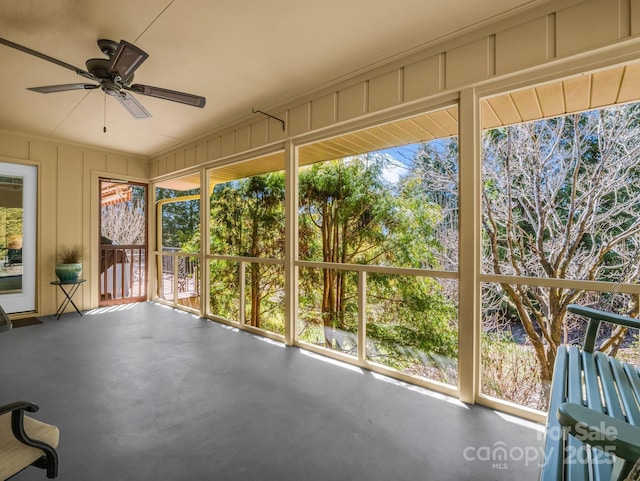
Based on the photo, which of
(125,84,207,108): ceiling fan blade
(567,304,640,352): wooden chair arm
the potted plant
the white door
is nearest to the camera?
(567,304,640,352): wooden chair arm

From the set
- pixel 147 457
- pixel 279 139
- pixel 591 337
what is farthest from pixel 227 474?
pixel 279 139

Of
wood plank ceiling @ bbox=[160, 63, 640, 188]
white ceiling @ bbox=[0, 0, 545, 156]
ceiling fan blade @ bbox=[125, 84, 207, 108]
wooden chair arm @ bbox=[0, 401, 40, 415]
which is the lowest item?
wooden chair arm @ bbox=[0, 401, 40, 415]

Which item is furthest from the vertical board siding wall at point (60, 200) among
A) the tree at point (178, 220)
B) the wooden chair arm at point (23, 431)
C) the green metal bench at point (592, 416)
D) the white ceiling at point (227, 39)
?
the green metal bench at point (592, 416)

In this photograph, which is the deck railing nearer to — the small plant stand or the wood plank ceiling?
the small plant stand

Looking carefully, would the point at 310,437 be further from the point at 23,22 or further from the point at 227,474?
the point at 23,22

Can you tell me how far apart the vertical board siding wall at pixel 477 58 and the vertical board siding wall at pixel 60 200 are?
3.68m

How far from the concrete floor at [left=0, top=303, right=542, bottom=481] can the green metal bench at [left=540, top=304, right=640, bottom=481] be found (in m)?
0.69

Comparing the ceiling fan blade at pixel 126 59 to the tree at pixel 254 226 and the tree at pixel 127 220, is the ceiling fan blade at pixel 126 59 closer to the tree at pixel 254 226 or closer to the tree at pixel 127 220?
the tree at pixel 254 226

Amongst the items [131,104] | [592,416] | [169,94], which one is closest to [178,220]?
[131,104]

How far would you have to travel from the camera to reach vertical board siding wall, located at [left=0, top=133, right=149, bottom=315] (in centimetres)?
464

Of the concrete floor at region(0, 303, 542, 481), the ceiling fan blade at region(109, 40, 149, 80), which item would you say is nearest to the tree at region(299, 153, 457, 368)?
the concrete floor at region(0, 303, 542, 481)

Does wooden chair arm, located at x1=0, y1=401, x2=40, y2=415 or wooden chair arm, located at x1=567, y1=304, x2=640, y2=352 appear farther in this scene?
wooden chair arm, located at x1=567, y1=304, x2=640, y2=352

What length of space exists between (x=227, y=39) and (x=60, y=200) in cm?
430

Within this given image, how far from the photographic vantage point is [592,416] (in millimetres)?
719
